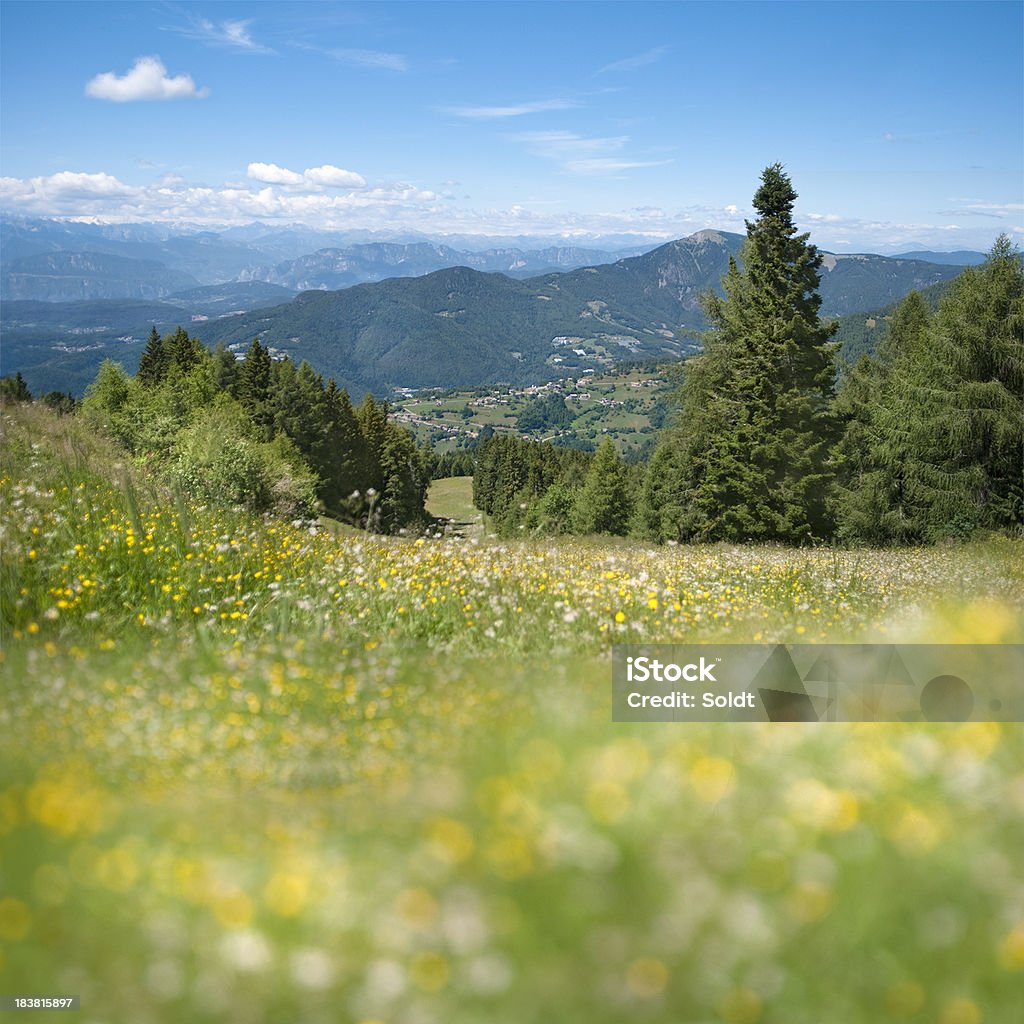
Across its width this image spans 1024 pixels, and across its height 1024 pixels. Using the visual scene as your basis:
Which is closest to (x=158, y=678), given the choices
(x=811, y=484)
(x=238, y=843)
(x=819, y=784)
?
(x=238, y=843)

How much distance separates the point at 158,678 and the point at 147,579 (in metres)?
2.94

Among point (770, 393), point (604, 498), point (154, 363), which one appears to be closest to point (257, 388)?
point (154, 363)

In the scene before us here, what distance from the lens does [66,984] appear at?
2.71 m

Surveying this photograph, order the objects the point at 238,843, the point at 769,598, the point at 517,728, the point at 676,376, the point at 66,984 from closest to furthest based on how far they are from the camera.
Answer: the point at 66,984
the point at 238,843
the point at 517,728
the point at 769,598
the point at 676,376

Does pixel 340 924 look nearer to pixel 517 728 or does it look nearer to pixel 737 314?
pixel 517 728

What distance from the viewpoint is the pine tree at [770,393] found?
1101 inches

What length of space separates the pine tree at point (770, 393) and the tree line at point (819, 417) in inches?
2.2

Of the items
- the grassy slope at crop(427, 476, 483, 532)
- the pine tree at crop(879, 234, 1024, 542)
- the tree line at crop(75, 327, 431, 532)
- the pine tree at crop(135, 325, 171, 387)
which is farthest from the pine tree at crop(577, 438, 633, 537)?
the grassy slope at crop(427, 476, 483, 532)

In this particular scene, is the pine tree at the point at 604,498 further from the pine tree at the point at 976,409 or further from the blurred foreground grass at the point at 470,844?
the blurred foreground grass at the point at 470,844

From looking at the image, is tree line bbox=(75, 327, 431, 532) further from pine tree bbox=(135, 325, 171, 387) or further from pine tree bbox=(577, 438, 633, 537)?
pine tree bbox=(577, 438, 633, 537)

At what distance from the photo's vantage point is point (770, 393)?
28.4m

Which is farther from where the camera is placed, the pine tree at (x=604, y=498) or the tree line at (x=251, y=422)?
the pine tree at (x=604, y=498)

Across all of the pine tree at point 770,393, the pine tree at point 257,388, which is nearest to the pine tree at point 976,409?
the pine tree at point 770,393

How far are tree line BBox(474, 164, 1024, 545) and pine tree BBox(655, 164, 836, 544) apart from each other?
55mm
